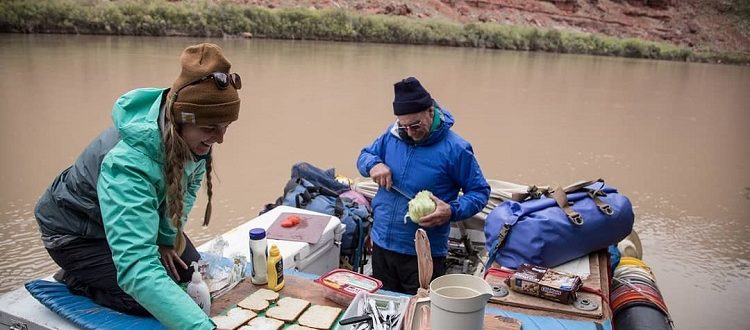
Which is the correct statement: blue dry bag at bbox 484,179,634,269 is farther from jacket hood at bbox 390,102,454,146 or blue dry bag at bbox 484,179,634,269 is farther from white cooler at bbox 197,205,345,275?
white cooler at bbox 197,205,345,275

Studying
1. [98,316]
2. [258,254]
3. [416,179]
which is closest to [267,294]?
[258,254]

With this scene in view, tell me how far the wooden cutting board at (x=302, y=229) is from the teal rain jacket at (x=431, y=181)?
331 millimetres

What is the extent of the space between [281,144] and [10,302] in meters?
6.16

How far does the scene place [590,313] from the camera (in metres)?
2.23

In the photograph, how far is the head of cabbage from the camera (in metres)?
2.70

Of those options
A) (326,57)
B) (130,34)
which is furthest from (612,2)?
(130,34)

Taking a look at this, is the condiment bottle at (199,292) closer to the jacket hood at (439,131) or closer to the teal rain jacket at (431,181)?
the teal rain jacket at (431,181)

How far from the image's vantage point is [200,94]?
1824 mm

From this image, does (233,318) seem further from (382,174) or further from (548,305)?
(548,305)

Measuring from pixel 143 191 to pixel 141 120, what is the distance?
23 centimetres

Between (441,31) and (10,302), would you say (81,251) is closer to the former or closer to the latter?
(10,302)

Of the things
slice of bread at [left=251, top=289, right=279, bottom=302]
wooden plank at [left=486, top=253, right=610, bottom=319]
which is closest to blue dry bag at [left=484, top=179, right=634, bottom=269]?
wooden plank at [left=486, top=253, right=610, bottom=319]

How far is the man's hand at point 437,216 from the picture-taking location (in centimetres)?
271

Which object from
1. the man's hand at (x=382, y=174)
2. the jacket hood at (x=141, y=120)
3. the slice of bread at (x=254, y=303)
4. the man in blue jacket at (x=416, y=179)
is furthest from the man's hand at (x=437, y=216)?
the jacket hood at (x=141, y=120)
